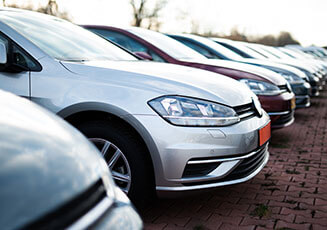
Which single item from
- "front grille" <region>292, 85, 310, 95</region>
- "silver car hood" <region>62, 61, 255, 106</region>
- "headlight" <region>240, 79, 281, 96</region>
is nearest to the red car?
"headlight" <region>240, 79, 281, 96</region>

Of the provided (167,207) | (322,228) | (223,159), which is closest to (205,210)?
(167,207)

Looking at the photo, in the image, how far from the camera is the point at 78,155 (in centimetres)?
135

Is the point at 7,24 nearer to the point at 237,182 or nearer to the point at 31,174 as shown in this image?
the point at 237,182

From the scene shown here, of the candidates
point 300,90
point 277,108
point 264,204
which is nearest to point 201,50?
point 300,90

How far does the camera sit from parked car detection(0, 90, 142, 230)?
1.05 metres

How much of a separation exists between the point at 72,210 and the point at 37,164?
16cm

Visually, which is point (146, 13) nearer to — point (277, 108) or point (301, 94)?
point (301, 94)

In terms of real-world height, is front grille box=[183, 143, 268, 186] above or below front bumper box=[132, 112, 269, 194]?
below

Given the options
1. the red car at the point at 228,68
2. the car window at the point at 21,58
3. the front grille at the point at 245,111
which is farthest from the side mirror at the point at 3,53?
the red car at the point at 228,68

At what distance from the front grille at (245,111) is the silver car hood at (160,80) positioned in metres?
0.04

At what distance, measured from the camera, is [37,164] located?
3.86 ft

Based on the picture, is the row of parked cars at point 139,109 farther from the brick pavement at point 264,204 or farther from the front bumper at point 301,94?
the front bumper at point 301,94

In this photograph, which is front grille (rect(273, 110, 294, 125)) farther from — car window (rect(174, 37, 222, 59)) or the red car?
car window (rect(174, 37, 222, 59))

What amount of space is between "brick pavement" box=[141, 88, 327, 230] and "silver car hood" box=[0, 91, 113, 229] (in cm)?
149
